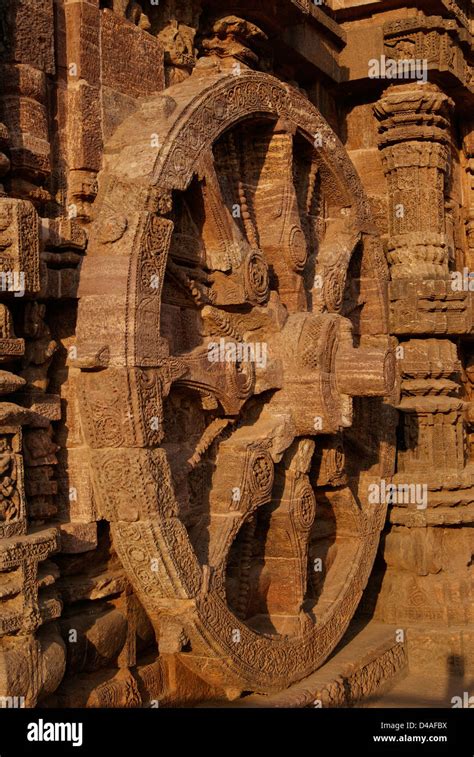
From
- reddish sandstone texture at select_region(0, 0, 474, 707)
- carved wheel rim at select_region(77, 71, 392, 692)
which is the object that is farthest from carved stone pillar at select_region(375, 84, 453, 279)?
carved wheel rim at select_region(77, 71, 392, 692)

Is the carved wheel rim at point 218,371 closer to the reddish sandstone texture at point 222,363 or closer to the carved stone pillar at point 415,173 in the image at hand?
the reddish sandstone texture at point 222,363

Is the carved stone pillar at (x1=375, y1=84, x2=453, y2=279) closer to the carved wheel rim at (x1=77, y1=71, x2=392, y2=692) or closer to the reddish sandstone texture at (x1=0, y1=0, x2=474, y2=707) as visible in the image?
the reddish sandstone texture at (x1=0, y1=0, x2=474, y2=707)

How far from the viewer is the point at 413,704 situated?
17.3 feet

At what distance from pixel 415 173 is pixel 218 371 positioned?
2.96 m

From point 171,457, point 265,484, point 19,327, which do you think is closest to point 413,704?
point 265,484

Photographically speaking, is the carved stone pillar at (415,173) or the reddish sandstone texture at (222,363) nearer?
the reddish sandstone texture at (222,363)

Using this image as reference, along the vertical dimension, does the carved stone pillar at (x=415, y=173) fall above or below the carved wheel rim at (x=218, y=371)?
above

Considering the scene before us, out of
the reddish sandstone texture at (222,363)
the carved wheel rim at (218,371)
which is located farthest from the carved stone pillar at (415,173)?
the carved wheel rim at (218,371)

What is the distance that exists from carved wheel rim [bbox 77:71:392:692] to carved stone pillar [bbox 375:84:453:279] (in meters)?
0.81

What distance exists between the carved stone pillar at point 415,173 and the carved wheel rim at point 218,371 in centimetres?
81

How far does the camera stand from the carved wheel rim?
373 cm

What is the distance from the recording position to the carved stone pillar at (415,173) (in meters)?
6.56

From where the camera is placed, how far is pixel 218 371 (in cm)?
435

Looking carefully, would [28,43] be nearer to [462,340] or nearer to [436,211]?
[436,211]
